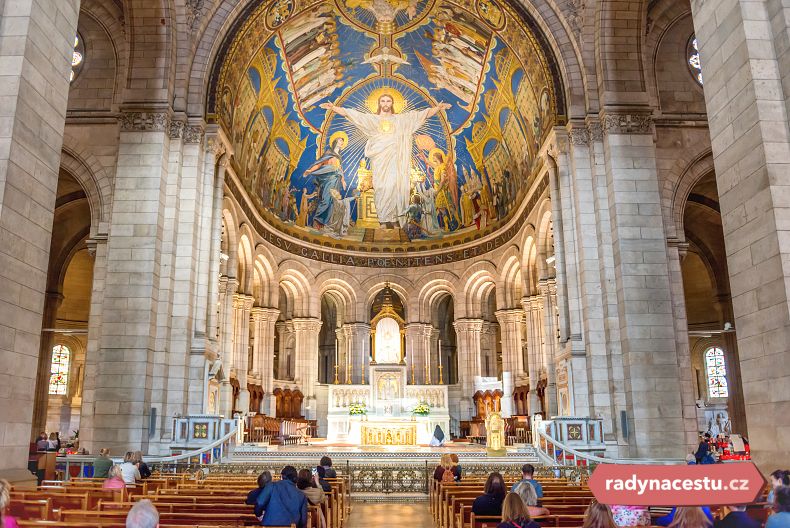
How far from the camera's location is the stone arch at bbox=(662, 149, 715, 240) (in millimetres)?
19609

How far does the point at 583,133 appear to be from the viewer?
20.7 m

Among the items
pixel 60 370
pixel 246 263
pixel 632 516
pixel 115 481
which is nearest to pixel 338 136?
pixel 246 263

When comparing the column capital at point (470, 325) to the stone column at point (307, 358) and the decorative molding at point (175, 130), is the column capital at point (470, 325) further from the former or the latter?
the decorative molding at point (175, 130)

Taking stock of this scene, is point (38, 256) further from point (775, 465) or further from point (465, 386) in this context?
point (465, 386)

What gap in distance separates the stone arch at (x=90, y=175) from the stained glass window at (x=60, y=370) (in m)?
14.7

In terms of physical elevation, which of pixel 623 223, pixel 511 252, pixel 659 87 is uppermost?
pixel 659 87

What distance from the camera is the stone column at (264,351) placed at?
31.4 meters

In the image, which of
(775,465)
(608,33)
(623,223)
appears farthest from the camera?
(608,33)

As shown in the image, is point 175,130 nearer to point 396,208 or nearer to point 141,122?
point 141,122

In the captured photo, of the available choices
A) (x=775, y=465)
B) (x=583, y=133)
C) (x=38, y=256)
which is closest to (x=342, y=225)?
(x=583, y=133)

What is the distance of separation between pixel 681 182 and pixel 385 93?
16.1m

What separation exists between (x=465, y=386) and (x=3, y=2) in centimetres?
2835

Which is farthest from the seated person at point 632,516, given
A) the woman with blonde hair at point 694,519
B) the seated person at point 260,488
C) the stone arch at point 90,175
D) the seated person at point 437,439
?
the seated person at point 437,439

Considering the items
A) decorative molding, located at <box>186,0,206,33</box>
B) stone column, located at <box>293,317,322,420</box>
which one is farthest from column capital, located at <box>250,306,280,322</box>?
decorative molding, located at <box>186,0,206,33</box>
